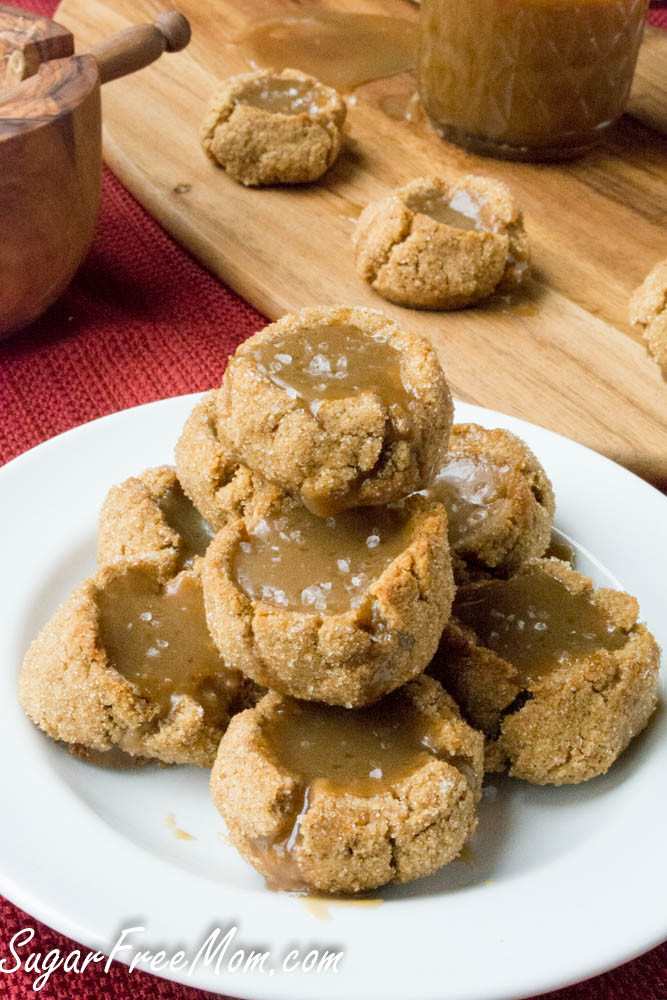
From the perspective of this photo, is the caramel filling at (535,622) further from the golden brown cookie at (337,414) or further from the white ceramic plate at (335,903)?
the golden brown cookie at (337,414)

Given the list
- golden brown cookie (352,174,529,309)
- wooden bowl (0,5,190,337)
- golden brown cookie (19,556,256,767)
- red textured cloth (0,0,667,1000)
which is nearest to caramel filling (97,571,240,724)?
golden brown cookie (19,556,256,767)

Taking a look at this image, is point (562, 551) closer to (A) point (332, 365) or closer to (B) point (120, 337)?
(A) point (332, 365)

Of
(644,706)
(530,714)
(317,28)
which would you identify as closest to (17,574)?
(530,714)

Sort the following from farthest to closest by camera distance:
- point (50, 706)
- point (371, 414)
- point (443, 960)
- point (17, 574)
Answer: point (17, 574) < point (50, 706) < point (371, 414) < point (443, 960)

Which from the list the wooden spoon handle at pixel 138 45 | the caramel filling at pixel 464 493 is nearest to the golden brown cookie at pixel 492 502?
the caramel filling at pixel 464 493

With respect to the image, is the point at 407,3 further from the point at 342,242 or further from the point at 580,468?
the point at 580,468

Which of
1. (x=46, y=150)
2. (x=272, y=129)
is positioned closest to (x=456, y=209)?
(x=272, y=129)
